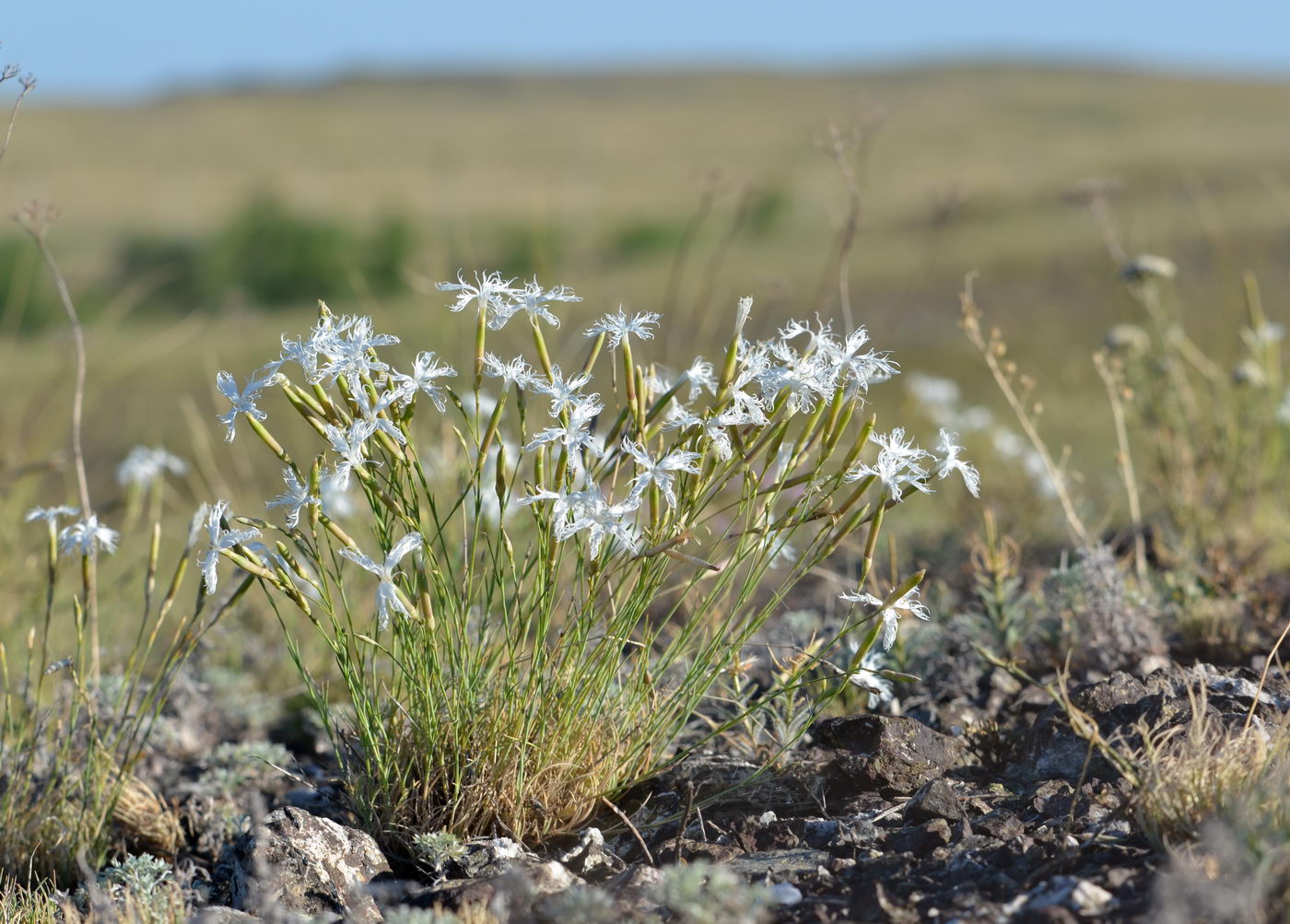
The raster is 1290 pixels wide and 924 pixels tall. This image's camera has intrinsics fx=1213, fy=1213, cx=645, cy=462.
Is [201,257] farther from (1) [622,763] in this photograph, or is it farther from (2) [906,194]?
(1) [622,763]

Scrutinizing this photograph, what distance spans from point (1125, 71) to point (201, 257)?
7416cm

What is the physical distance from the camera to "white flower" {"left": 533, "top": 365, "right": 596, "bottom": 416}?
1973mm

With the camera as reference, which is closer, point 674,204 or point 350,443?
point 350,443

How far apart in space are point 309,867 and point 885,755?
3.63 feet

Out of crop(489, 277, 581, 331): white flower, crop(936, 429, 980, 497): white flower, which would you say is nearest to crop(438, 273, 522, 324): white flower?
crop(489, 277, 581, 331): white flower

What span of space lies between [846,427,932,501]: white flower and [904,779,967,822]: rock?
574 mm

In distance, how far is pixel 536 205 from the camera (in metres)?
4.83

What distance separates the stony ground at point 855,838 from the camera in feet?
6.20

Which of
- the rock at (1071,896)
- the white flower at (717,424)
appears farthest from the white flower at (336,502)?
the rock at (1071,896)

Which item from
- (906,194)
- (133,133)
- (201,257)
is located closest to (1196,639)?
(201,257)

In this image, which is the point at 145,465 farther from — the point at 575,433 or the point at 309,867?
the point at 575,433

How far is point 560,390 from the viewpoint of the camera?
6.50 feet

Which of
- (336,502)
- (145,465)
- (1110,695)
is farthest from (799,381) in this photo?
(336,502)

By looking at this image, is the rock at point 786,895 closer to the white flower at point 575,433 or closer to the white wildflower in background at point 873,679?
the white wildflower in background at point 873,679
